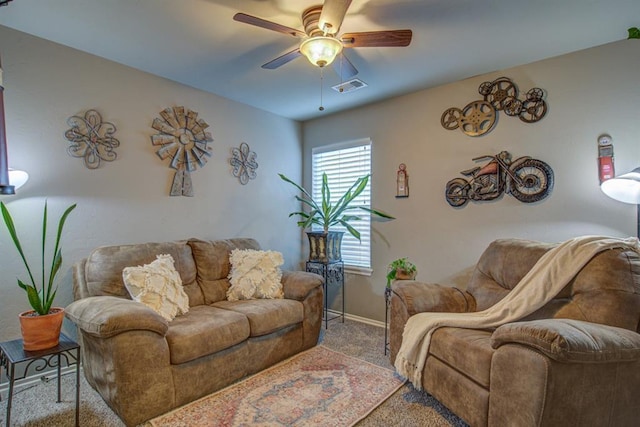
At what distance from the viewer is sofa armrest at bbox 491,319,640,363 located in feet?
4.49

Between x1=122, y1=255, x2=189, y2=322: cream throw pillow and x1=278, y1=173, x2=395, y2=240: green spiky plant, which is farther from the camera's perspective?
x1=278, y1=173, x2=395, y2=240: green spiky plant

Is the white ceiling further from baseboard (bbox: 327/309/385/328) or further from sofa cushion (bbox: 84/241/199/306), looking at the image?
baseboard (bbox: 327/309/385/328)

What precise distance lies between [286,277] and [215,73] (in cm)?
200

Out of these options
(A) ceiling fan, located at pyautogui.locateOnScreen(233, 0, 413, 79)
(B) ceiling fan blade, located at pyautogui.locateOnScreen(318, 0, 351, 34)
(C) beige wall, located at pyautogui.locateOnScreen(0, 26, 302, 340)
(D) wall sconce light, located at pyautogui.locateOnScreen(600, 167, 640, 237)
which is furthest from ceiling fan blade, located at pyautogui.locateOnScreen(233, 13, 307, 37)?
(D) wall sconce light, located at pyautogui.locateOnScreen(600, 167, 640, 237)

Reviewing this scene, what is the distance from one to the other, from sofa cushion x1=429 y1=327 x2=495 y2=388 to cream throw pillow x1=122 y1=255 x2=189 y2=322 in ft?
6.07

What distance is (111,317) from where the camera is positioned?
1.79 m

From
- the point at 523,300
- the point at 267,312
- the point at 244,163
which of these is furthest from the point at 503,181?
the point at 244,163

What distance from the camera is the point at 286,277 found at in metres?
3.08

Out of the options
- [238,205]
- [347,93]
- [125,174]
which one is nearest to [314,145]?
[347,93]

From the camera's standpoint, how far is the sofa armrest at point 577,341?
1368 mm

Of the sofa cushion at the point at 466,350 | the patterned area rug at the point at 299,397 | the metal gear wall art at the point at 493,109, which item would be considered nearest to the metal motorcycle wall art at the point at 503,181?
the metal gear wall art at the point at 493,109

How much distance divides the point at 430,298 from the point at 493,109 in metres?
1.81

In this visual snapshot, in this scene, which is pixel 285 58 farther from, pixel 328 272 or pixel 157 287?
pixel 328 272

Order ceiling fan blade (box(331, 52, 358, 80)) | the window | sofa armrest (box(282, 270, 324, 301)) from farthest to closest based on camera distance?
the window → sofa armrest (box(282, 270, 324, 301)) → ceiling fan blade (box(331, 52, 358, 80))
